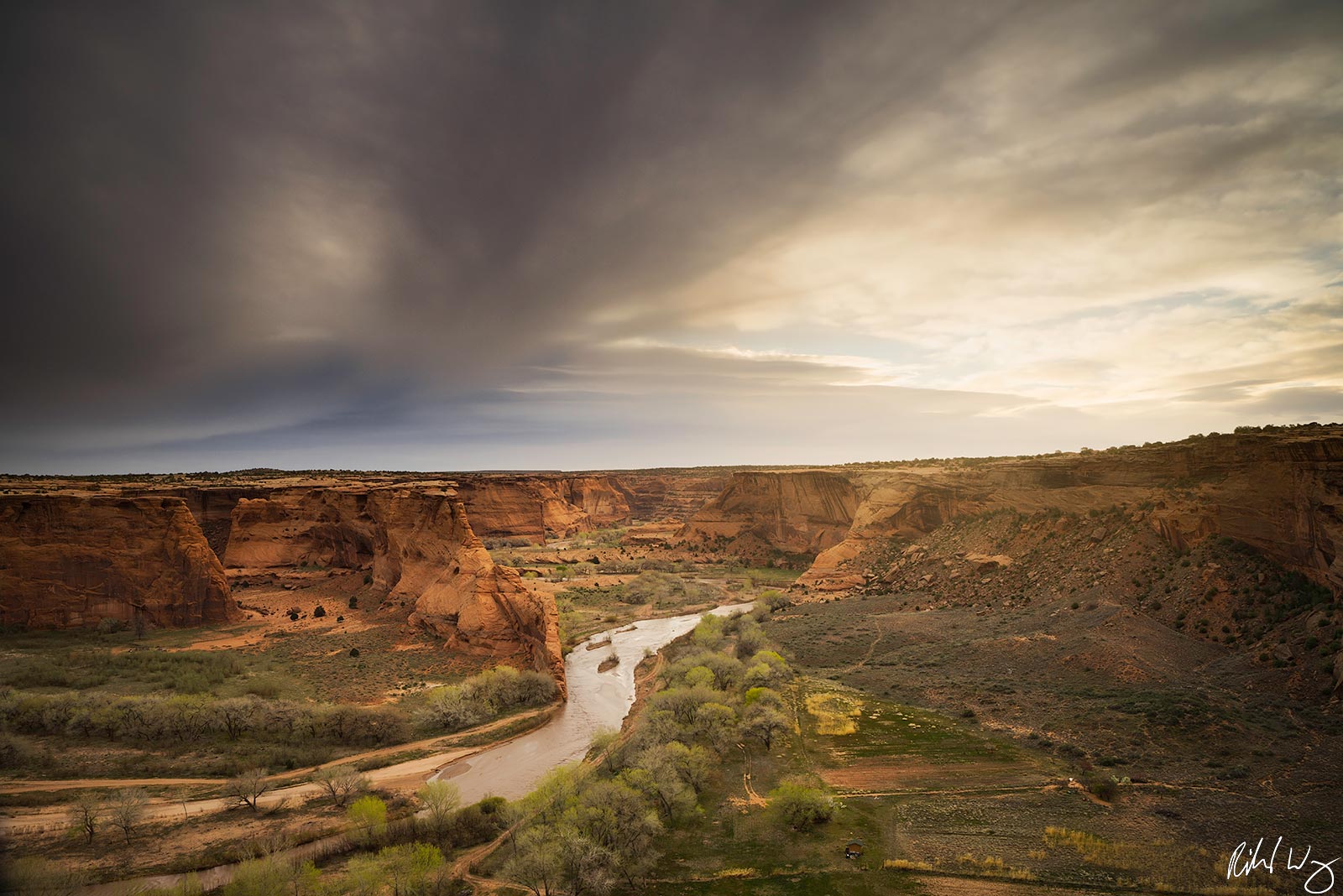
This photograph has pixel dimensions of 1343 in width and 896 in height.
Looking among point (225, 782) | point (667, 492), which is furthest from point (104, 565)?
point (667, 492)

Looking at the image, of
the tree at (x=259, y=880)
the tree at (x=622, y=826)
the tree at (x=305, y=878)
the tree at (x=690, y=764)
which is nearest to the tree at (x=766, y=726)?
the tree at (x=690, y=764)

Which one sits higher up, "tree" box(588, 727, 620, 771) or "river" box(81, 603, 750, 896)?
"tree" box(588, 727, 620, 771)

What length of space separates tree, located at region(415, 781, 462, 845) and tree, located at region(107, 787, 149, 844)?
28.4 feet

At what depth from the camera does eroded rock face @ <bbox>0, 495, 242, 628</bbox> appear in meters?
31.8

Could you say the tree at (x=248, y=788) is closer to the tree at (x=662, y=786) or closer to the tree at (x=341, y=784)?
the tree at (x=341, y=784)

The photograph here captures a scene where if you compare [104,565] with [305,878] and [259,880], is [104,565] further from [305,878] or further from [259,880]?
[305,878]

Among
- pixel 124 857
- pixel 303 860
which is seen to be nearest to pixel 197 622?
pixel 124 857

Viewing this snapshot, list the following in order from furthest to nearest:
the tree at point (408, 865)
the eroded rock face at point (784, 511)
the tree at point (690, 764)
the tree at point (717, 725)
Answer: the eroded rock face at point (784, 511) → the tree at point (717, 725) → the tree at point (690, 764) → the tree at point (408, 865)

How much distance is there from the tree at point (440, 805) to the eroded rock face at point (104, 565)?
81.0 feet

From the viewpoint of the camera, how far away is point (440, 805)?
20.5m

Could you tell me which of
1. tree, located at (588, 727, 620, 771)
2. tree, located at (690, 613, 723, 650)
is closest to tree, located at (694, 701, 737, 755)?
tree, located at (588, 727, 620, 771)

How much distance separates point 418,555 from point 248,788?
1751 cm

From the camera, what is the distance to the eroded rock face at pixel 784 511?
7394 cm
